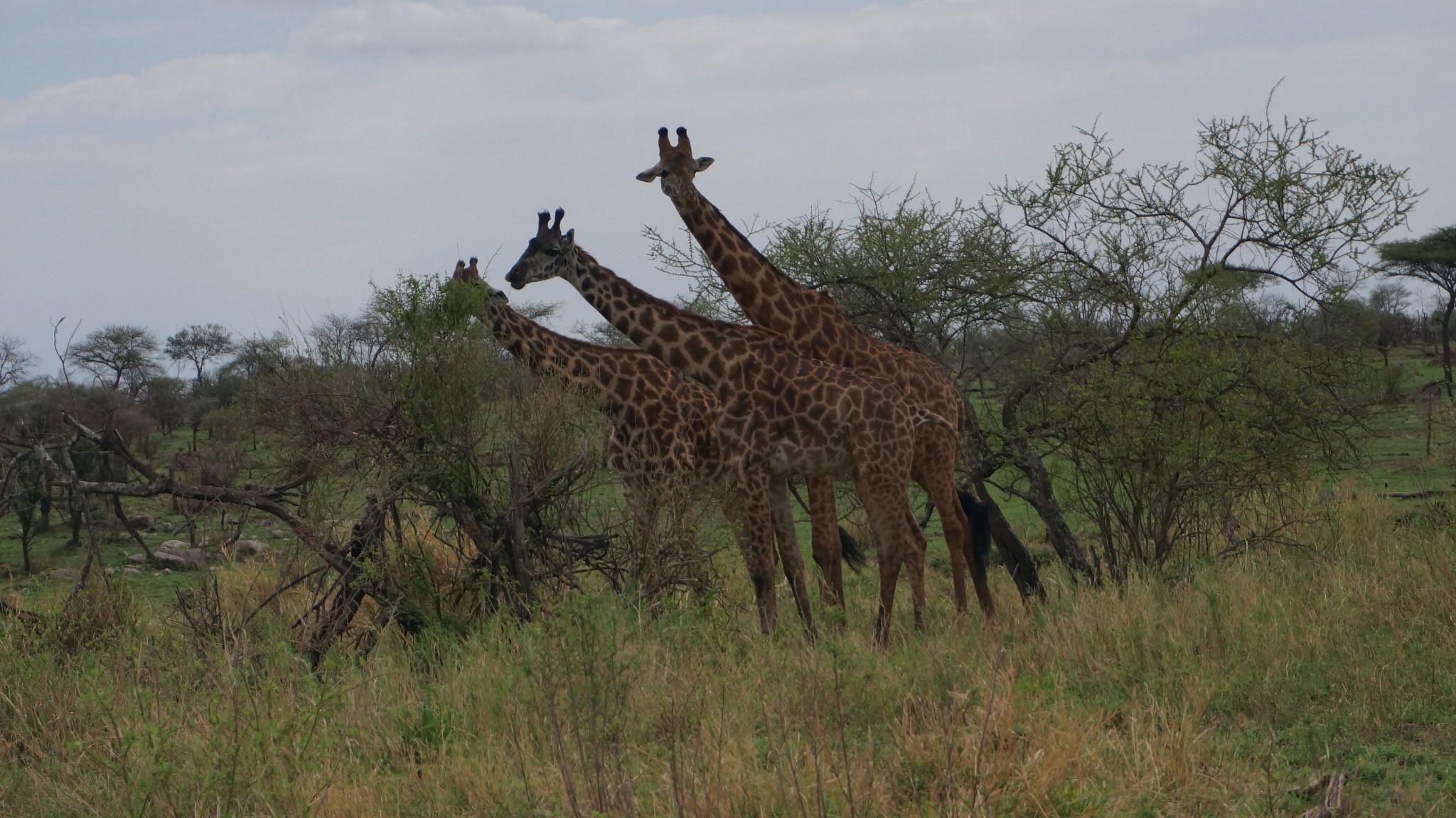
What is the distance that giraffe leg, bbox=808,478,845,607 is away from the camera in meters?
7.66

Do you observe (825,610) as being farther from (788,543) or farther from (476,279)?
(476,279)

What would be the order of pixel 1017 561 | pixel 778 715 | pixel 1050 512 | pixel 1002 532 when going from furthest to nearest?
1. pixel 1050 512
2. pixel 1002 532
3. pixel 1017 561
4. pixel 778 715

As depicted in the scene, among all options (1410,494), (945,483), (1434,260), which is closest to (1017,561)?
(945,483)

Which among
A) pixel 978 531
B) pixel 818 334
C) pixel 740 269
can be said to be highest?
pixel 740 269

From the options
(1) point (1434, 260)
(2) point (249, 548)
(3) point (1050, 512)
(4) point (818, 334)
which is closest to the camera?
(4) point (818, 334)

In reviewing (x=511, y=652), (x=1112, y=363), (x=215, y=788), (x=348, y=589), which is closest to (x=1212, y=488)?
(x=1112, y=363)

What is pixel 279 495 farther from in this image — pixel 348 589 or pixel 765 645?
pixel 765 645

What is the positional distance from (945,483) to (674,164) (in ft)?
7.93

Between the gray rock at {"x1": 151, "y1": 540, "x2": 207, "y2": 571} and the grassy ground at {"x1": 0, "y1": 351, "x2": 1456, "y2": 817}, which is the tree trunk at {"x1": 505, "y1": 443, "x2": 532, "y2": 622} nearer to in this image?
the grassy ground at {"x1": 0, "y1": 351, "x2": 1456, "y2": 817}

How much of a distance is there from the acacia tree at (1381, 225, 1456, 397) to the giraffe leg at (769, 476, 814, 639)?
23.6 metres

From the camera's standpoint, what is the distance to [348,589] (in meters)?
7.34

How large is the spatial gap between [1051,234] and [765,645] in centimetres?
459

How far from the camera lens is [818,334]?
8.02 meters

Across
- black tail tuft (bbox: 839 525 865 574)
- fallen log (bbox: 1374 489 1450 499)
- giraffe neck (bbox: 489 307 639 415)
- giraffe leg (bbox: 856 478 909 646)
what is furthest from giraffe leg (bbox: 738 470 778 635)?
fallen log (bbox: 1374 489 1450 499)
